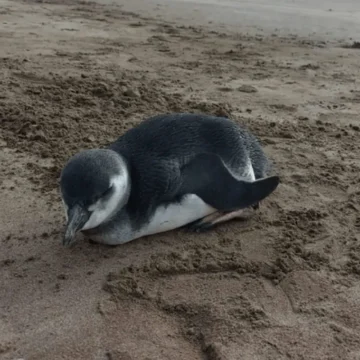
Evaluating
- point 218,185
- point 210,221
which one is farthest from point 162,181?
point 210,221

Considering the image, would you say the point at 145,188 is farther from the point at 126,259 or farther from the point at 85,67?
the point at 85,67

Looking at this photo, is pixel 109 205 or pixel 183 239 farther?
pixel 183 239

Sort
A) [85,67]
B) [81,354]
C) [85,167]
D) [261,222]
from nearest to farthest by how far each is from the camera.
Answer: [81,354] → [85,167] → [261,222] → [85,67]

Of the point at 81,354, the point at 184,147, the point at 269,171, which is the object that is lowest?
the point at 81,354

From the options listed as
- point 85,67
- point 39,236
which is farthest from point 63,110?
point 39,236

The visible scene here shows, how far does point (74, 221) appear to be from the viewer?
2949 millimetres

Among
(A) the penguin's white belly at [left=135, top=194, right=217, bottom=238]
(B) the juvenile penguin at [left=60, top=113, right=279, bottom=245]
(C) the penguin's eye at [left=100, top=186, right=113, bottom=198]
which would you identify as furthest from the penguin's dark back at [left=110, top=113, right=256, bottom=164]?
(C) the penguin's eye at [left=100, top=186, right=113, bottom=198]

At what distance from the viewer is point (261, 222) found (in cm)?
372

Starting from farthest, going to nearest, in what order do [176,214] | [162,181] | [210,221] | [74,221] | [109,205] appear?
1. [210,221]
2. [176,214]
3. [162,181]
4. [109,205]
5. [74,221]

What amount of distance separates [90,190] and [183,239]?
28.6 inches

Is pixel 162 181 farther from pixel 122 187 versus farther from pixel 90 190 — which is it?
pixel 90 190

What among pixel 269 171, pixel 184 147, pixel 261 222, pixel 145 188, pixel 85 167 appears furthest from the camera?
pixel 269 171

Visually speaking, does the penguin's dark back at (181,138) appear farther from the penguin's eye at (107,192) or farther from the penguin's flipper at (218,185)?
the penguin's eye at (107,192)

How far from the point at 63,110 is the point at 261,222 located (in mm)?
2083
